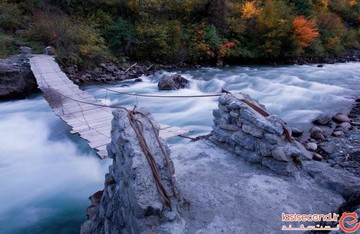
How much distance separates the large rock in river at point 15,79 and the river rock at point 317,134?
946 cm

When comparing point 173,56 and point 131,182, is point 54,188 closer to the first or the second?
point 131,182

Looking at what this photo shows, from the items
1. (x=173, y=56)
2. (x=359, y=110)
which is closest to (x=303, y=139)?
(x=359, y=110)

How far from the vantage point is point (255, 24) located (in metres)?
16.2

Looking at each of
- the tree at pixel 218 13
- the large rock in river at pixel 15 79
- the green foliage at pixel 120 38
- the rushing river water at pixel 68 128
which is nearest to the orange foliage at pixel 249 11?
the tree at pixel 218 13

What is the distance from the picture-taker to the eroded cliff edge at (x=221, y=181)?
2807 mm

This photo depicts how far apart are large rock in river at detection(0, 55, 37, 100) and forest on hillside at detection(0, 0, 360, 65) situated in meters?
2.01

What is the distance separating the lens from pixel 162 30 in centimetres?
1415

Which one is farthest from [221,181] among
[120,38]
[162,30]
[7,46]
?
[120,38]

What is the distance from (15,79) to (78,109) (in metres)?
4.51

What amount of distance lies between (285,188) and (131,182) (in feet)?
6.69

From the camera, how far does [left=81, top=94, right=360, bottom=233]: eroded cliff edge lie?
2.81 m

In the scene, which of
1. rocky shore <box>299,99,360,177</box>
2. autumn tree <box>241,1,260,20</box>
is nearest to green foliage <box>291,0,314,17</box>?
autumn tree <box>241,1,260,20</box>

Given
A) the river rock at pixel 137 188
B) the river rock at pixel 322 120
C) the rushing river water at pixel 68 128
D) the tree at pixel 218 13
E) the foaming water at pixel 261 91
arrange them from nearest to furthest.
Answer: the river rock at pixel 137 188 → the rushing river water at pixel 68 128 → the river rock at pixel 322 120 → the foaming water at pixel 261 91 → the tree at pixel 218 13

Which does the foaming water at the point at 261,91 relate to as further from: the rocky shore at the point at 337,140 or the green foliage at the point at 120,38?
the green foliage at the point at 120,38
